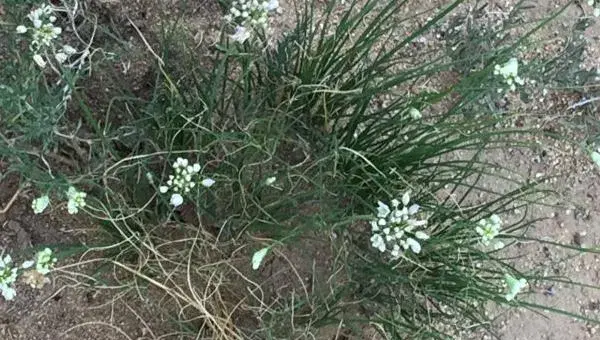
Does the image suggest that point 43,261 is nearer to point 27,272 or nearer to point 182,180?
point 27,272

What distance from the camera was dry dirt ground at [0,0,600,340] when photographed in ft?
5.82

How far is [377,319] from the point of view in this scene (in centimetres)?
172

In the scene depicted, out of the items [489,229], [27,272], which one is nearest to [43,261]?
[27,272]

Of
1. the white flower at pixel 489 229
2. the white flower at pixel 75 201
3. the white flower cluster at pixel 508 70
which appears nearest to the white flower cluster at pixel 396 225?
the white flower at pixel 489 229

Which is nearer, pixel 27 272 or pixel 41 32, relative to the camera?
pixel 41 32

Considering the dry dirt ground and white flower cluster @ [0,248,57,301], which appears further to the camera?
the dry dirt ground

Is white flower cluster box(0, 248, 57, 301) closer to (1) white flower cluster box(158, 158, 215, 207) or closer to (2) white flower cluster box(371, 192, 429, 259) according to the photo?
(1) white flower cluster box(158, 158, 215, 207)

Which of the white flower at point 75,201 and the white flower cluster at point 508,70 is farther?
the white flower at point 75,201

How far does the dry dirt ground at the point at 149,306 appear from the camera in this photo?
1.78 metres

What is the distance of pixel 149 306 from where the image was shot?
179 centimetres

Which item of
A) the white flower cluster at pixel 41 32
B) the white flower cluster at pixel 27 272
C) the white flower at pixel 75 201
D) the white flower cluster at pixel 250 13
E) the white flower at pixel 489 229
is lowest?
the white flower cluster at pixel 27 272

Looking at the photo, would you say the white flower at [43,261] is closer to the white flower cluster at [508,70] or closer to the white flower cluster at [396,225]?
the white flower cluster at [396,225]

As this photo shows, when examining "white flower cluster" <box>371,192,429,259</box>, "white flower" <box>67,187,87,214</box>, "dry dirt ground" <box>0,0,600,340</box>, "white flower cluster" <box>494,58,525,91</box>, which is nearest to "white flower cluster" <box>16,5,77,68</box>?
"white flower" <box>67,187,87,214</box>

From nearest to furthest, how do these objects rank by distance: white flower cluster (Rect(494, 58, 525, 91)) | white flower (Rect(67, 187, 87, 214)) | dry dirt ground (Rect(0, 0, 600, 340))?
white flower cluster (Rect(494, 58, 525, 91)) → white flower (Rect(67, 187, 87, 214)) → dry dirt ground (Rect(0, 0, 600, 340))
